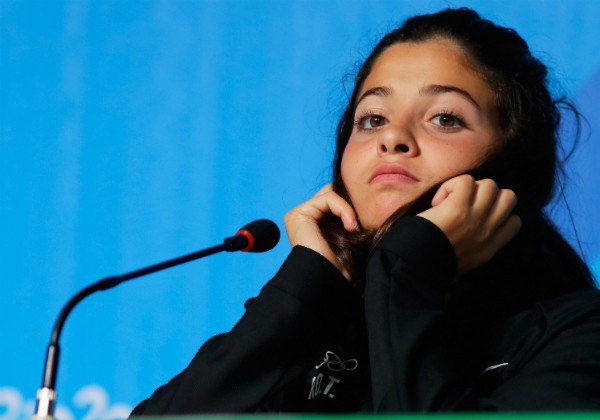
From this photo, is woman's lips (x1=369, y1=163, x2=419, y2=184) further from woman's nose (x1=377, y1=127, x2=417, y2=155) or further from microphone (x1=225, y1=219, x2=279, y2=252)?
microphone (x1=225, y1=219, x2=279, y2=252)

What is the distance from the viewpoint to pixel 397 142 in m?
1.50

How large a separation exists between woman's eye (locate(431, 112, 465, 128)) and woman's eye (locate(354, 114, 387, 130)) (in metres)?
0.10

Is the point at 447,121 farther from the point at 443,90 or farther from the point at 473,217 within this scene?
the point at 473,217

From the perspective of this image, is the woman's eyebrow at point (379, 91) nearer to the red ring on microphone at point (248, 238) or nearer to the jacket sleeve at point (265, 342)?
the jacket sleeve at point (265, 342)

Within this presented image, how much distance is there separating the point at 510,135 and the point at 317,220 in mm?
354

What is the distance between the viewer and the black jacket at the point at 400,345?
1191 mm

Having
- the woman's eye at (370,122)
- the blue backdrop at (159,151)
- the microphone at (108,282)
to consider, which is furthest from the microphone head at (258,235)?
the blue backdrop at (159,151)

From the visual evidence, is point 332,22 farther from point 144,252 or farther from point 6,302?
point 6,302

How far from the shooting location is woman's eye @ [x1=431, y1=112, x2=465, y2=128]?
155cm

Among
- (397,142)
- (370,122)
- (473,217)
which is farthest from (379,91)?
(473,217)

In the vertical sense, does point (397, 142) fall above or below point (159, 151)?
below

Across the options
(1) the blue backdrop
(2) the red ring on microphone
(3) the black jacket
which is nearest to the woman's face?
(3) the black jacket

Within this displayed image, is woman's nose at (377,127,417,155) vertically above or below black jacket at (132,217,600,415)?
above

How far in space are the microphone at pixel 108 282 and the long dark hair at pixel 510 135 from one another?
20 centimetres
